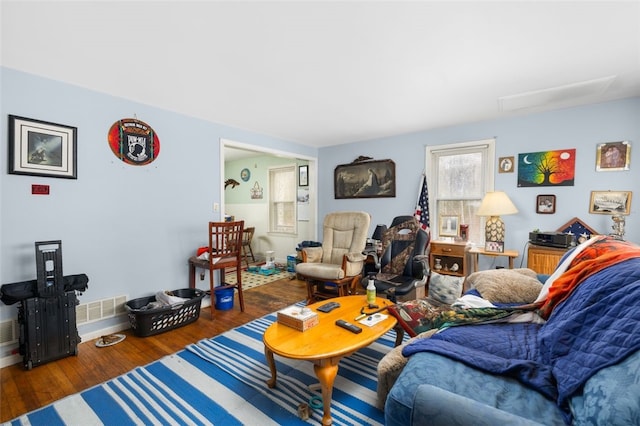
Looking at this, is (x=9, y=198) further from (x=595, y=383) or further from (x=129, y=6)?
(x=595, y=383)

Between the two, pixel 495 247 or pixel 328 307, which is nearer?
pixel 328 307

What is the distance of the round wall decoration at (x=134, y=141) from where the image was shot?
2.77m

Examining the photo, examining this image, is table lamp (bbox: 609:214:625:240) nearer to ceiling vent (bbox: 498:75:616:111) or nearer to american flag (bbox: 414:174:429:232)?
ceiling vent (bbox: 498:75:616:111)

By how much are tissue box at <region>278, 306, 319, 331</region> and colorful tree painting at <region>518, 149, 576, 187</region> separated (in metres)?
3.25

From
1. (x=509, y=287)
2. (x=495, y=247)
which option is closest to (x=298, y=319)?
(x=509, y=287)

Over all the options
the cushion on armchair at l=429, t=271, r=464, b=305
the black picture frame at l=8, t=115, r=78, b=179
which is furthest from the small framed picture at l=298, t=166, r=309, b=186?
the black picture frame at l=8, t=115, r=78, b=179

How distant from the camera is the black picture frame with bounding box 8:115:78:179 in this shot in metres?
2.23

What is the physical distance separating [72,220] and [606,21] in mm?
4215

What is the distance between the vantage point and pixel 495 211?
3.31 meters

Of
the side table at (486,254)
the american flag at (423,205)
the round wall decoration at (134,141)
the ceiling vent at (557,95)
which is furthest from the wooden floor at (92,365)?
the ceiling vent at (557,95)

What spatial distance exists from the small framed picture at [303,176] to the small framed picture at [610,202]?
408 centimetres

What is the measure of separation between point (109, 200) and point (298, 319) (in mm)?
2238

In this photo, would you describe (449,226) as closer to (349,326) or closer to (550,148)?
(550,148)

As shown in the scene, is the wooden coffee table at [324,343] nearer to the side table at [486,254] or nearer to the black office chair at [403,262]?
the black office chair at [403,262]
